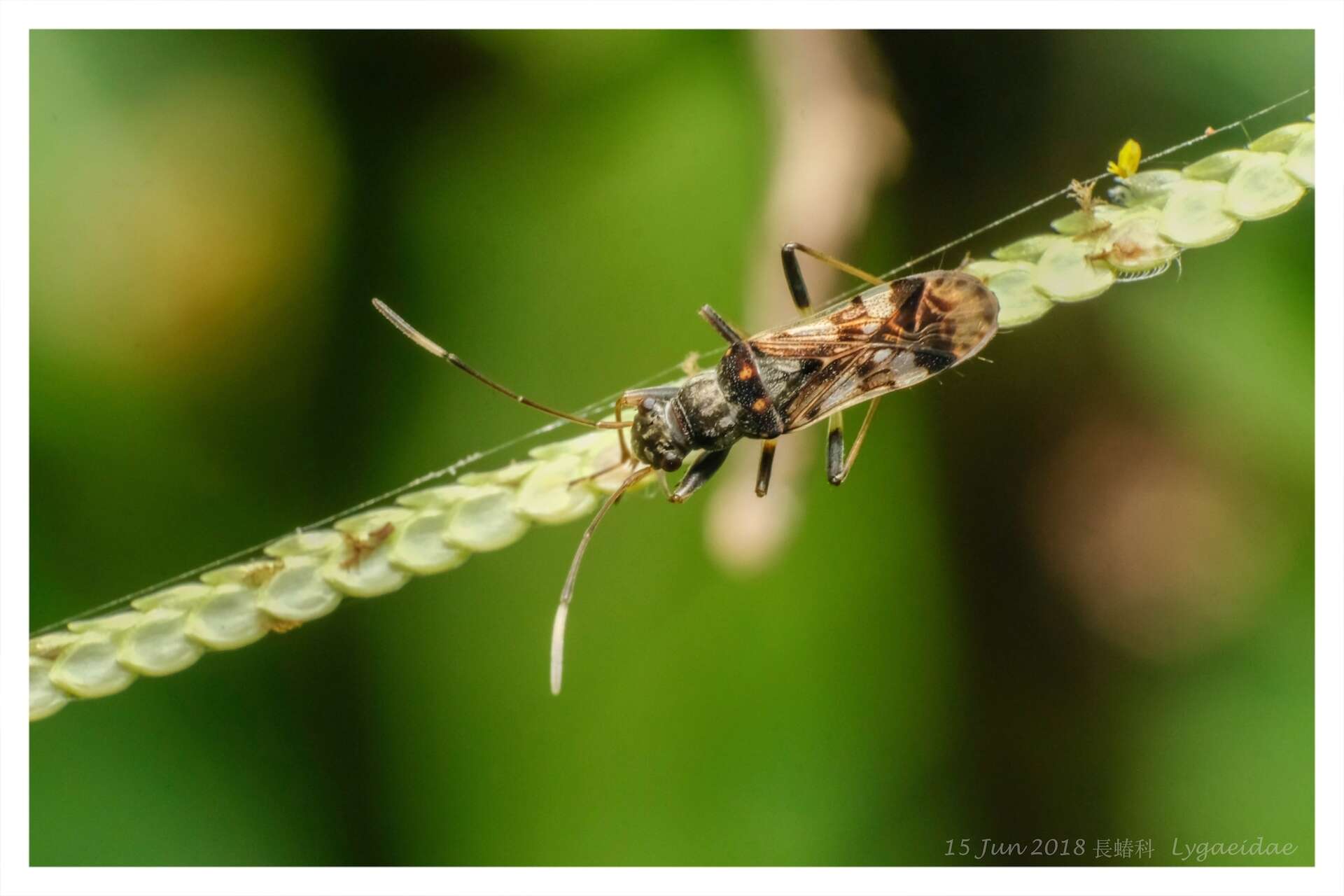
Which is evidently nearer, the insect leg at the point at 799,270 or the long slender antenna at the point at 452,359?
the long slender antenna at the point at 452,359

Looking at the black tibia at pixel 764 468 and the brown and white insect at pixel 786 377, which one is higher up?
the brown and white insect at pixel 786 377

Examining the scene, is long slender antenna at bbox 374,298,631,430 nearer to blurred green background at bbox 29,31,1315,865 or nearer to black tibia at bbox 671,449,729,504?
blurred green background at bbox 29,31,1315,865

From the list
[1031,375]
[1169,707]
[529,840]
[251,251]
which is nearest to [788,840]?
[529,840]

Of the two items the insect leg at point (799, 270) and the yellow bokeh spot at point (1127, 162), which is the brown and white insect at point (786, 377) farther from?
the yellow bokeh spot at point (1127, 162)

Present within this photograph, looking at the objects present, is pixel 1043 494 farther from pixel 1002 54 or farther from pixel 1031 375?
pixel 1002 54

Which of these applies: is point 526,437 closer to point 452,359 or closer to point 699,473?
point 452,359

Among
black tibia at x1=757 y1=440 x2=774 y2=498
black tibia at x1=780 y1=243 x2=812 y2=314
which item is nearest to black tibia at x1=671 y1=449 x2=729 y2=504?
black tibia at x1=757 y1=440 x2=774 y2=498

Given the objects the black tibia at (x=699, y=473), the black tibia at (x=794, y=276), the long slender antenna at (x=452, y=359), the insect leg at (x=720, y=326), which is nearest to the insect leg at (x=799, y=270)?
the black tibia at (x=794, y=276)
